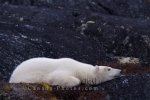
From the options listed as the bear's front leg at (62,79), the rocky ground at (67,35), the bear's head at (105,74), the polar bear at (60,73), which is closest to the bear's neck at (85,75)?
the polar bear at (60,73)

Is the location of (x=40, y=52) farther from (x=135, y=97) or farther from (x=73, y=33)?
(x=135, y=97)

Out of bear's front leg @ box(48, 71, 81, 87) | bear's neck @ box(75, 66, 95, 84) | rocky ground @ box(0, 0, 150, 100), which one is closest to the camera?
bear's front leg @ box(48, 71, 81, 87)

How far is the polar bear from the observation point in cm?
1214

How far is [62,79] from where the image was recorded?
12.1m

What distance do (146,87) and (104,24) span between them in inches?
581

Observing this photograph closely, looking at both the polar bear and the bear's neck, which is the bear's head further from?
the bear's neck

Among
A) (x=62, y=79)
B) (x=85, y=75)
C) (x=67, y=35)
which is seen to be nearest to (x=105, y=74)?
(x=85, y=75)

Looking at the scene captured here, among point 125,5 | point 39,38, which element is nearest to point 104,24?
point 39,38

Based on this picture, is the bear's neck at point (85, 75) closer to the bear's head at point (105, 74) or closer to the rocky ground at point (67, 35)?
the bear's head at point (105, 74)

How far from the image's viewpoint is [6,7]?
28656 millimetres

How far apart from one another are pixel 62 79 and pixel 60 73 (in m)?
0.15

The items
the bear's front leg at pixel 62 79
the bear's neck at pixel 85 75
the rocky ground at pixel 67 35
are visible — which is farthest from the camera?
the rocky ground at pixel 67 35

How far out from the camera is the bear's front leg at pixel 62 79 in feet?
39.6

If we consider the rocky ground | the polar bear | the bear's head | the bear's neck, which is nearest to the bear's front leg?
the polar bear
